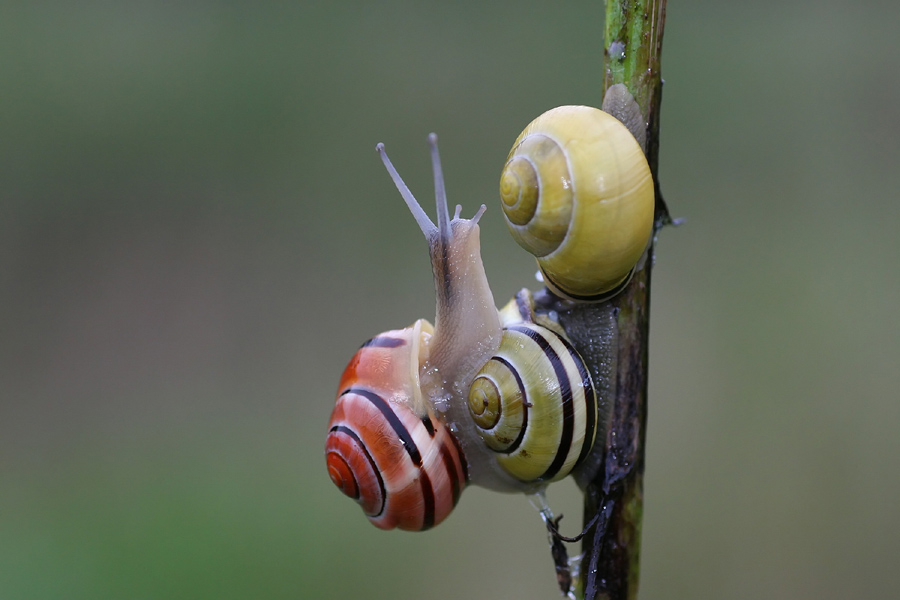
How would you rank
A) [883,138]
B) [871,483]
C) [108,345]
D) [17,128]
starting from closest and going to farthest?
[871,483]
[883,138]
[108,345]
[17,128]

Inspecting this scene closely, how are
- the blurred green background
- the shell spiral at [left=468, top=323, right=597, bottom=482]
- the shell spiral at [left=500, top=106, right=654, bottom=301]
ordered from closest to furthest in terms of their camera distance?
the shell spiral at [left=500, top=106, right=654, bottom=301] < the shell spiral at [left=468, top=323, right=597, bottom=482] < the blurred green background

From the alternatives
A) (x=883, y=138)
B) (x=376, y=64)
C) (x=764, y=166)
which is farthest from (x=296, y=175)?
(x=883, y=138)

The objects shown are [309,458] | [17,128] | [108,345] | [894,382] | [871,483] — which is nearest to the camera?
[871,483]

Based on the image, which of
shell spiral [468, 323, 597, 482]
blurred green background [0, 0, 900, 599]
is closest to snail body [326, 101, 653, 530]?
shell spiral [468, 323, 597, 482]

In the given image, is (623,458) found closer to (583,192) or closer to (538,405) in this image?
(538,405)

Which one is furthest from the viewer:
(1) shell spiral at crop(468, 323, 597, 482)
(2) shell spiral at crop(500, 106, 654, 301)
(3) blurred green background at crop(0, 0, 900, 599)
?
(3) blurred green background at crop(0, 0, 900, 599)

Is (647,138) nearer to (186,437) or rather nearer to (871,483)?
(871,483)

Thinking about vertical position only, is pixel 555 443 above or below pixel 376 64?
below

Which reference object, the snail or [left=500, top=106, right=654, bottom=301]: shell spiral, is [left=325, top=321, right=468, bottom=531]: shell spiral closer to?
the snail
